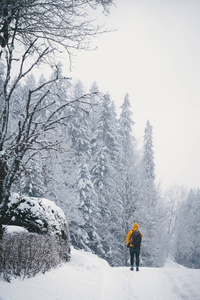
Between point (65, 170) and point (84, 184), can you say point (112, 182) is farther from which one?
point (65, 170)

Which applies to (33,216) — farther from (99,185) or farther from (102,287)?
(99,185)

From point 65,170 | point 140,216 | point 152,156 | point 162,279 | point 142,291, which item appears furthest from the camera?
point 152,156

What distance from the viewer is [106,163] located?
20609 mm

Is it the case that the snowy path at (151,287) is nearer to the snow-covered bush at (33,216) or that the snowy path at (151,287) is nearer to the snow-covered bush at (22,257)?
the snow-covered bush at (22,257)

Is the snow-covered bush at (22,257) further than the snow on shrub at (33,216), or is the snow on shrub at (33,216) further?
the snow on shrub at (33,216)

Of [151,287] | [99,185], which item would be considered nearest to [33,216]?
[151,287]

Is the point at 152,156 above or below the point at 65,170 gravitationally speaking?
above

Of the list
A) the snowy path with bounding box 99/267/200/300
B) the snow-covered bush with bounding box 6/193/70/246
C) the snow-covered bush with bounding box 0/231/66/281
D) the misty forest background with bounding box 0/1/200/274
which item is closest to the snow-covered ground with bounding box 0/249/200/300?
the snowy path with bounding box 99/267/200/300

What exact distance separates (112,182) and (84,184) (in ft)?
8.16

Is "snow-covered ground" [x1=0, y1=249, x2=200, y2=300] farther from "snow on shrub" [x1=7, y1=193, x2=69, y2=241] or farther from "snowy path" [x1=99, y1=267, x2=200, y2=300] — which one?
"snow on shrub" [x1=7, y1=193, x2=69, y2=241]

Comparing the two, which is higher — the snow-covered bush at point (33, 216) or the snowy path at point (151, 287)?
the snow-covered bush at point (33, 216)

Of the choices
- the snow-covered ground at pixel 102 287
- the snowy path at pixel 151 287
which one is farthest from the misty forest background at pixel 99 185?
the snowy path at pixel 151 287

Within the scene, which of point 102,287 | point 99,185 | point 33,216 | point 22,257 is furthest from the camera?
point 99,185

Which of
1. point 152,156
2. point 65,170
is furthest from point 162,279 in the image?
point 152,156
